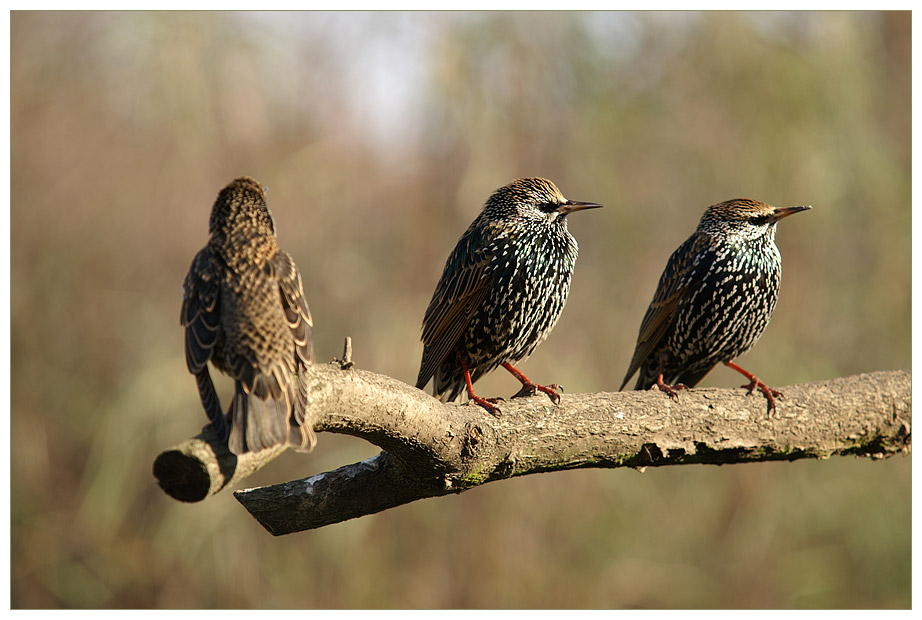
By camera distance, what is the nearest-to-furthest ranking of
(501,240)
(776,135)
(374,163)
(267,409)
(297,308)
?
1. (267,409)
2. (297,308)
3. (501,240)
4. (374,163)
5. (776,135)

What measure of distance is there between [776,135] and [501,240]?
5065mm

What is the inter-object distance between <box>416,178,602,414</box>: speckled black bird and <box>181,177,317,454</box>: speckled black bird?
1.14m

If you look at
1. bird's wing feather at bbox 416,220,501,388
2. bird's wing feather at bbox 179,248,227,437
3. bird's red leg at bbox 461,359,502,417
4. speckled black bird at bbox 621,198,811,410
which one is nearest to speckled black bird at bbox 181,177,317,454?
bird's wing feather at bbox 179,248,227,437

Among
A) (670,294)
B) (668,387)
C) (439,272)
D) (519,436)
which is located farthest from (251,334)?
(439,272)

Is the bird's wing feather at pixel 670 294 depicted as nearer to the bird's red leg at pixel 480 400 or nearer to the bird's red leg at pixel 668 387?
the bird's red leg at pixel 668 387

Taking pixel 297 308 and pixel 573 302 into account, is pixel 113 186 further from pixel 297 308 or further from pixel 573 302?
pixel 297 308

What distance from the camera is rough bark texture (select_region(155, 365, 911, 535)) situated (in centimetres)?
258

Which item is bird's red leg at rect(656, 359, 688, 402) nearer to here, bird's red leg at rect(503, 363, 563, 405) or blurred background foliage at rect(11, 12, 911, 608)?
bird's red leg at rect(503, 363, 563, 405)

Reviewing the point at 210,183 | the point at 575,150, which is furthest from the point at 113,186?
the point at 575,150

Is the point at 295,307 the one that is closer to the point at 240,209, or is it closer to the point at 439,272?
the point at 240,209

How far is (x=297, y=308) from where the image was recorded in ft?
8.76

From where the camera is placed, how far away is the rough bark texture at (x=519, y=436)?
258 centimetres

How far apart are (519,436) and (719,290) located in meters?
1.58

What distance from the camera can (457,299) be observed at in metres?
3.85
